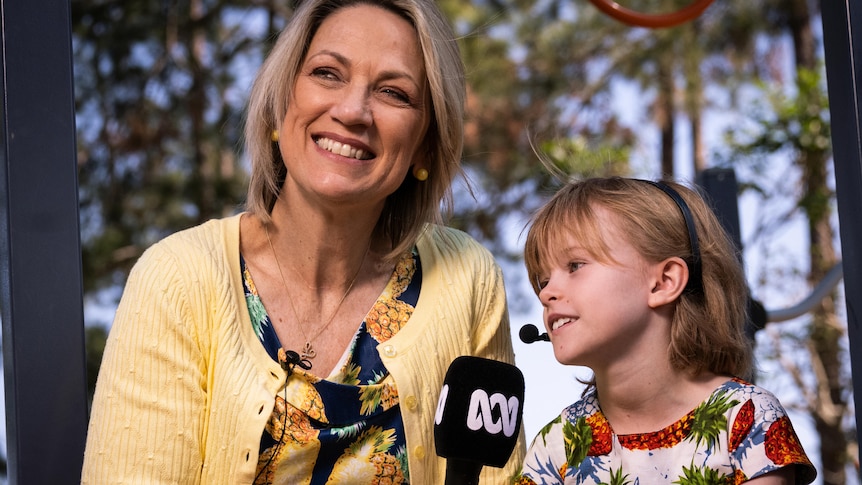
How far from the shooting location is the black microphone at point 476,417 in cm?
161

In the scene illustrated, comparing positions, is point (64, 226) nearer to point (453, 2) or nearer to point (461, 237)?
point (461, 237)

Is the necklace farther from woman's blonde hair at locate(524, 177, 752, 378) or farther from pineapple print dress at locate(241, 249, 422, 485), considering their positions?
woman's blonde hair at locate(524, 177, 752, 378)

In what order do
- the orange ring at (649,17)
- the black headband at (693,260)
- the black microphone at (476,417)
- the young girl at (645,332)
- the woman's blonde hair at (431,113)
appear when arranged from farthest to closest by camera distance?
1. the orange ring at (649,17)
2. the woman's blonde hair at (431,113)
3. the black headband at (693,260)
4. the young girl at (645,332)
5. the black microphone at (476,417)

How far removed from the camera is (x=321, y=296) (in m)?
2.34

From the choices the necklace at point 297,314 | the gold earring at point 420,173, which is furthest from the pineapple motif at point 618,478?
the gold earring at point 420,173

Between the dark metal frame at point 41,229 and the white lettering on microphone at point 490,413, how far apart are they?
665mm

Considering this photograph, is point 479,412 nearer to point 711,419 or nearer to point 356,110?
point 711,419

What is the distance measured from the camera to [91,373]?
775cm

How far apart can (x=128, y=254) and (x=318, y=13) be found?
6.15 metres

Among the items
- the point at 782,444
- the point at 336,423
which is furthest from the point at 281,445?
the point at 782,444

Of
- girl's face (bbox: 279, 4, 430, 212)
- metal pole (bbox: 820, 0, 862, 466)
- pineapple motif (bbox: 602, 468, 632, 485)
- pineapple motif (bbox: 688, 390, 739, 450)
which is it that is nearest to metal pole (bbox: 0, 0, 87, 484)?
girl's face (bbox: 279, 4, 430, 212)

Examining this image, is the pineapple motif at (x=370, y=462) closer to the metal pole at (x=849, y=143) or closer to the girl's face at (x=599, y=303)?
the girl's face at (x=599, y=303)

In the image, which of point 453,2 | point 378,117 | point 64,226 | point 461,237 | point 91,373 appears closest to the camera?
point 64,226

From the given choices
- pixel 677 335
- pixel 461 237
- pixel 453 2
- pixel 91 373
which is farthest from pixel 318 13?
pixel 453 2
